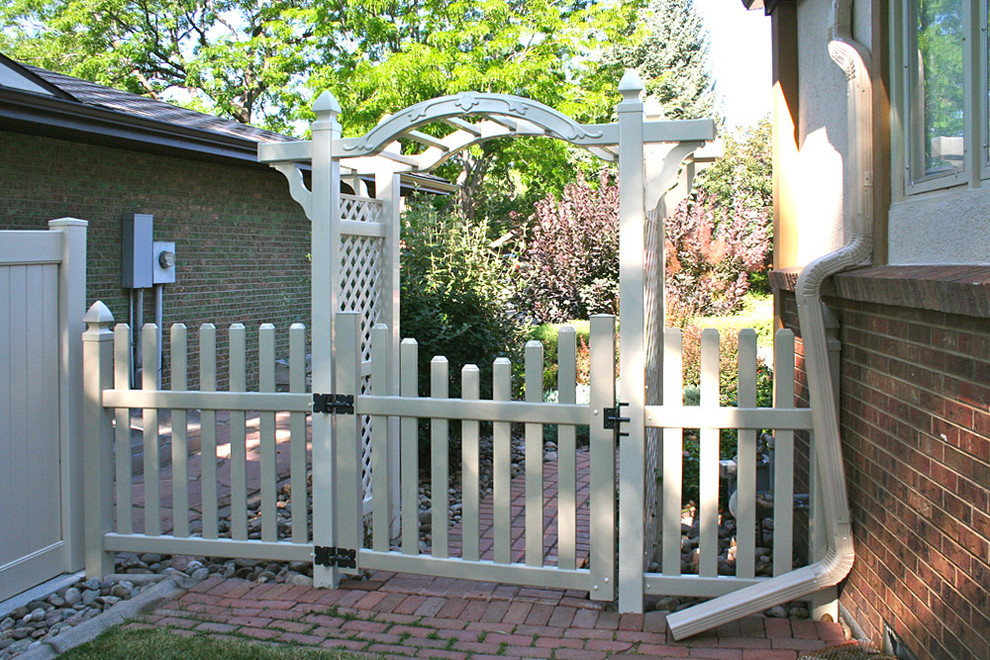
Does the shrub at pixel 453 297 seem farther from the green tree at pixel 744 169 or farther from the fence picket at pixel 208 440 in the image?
the green tree at pixel 744 169

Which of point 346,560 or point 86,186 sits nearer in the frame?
point 346,560

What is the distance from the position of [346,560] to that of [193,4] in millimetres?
26822

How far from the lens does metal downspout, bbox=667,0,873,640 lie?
3.53 m

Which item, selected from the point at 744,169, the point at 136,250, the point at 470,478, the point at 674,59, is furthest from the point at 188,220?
the point at 674,59

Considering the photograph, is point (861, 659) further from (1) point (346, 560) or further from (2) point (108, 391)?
(2) point (108, 391)

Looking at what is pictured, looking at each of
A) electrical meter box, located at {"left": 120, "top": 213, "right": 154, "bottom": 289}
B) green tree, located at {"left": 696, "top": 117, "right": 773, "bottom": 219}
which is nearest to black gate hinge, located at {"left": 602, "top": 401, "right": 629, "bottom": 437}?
electrical meter box, located at {"left": 120, "top": 213, "right": 154, "bottom": 289}

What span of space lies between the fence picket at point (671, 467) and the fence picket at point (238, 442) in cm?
211

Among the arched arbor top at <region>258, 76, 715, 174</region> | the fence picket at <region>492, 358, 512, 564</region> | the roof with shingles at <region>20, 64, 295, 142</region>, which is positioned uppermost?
the roof with shingles at <region>20, 64, 295, 142</region>

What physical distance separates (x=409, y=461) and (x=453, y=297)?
3082mm

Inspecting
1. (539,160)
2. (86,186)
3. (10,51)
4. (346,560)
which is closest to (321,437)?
(346,560)

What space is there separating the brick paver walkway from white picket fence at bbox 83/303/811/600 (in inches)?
5.5

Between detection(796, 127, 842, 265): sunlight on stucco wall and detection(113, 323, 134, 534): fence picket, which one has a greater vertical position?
detection(796, 127, 842, 265): sunlight on stucco wall

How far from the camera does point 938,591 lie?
2.75 m

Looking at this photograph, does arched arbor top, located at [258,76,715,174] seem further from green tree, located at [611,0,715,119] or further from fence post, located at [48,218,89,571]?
green tree, located at [611,0,715,119]
